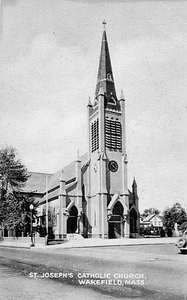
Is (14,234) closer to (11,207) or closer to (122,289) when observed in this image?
(11,207)

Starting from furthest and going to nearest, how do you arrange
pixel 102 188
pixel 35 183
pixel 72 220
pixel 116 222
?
pixel 35 183
pixel 72 220
pixel 116 222
pixel 102 188

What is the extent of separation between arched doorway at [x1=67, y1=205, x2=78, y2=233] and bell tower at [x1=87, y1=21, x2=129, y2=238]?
1.58 metres

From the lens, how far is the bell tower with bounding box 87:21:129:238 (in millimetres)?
33656

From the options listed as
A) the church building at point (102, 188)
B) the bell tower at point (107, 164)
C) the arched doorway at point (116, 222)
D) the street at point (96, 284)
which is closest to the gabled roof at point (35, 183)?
the church building at point (102, 188)

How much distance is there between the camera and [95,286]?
8.44 metres

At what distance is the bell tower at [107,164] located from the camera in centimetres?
3366

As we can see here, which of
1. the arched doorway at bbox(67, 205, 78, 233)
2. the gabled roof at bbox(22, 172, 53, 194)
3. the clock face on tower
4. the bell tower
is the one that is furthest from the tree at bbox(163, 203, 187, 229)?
the gabled roof at bbox(22, 172, 53, 194)

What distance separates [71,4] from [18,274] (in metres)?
8.58

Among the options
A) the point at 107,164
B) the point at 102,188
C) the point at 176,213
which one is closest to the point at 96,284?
the point at 176,213

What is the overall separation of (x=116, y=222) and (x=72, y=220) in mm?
4797

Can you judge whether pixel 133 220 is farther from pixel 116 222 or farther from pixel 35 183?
pixel 35 183

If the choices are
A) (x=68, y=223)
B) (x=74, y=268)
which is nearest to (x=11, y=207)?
(x=68, y=223)

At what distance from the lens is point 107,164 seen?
3494cm

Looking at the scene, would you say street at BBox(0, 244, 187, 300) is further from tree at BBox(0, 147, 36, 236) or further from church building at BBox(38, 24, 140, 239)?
church building at BBox(38, 24, 140, 239)
